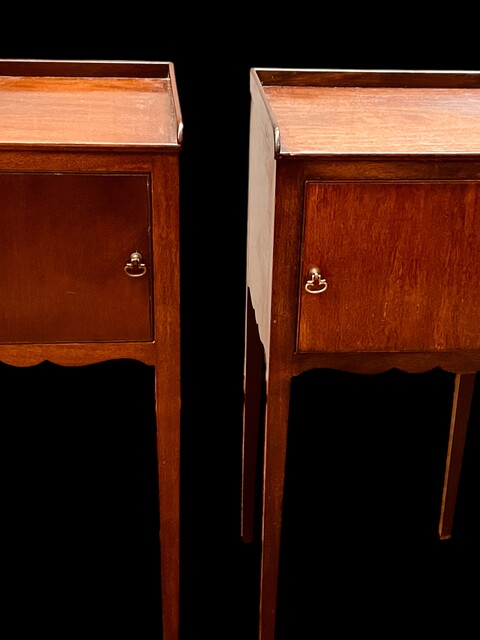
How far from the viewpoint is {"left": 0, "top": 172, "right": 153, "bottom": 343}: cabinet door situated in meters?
1.62

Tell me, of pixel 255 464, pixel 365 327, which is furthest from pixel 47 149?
pixel 255 464

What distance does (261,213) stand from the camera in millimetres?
1877

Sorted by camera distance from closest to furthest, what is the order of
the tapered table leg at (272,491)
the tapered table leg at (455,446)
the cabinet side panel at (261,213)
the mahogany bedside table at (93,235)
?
1. the mahogany bedside table at (93,235)
2. the cabinet side panel at (261,213)
3. the tapered table leg at (272,491)
4. the tapered table leg at (455,446)

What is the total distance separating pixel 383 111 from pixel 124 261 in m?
0.59

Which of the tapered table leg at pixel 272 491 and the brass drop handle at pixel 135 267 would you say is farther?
the tapered table leg at pixel 272 491

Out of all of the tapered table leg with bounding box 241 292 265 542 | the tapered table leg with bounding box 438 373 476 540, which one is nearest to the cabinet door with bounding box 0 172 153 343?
the tapered table leg with bounding box 241 292 265 542

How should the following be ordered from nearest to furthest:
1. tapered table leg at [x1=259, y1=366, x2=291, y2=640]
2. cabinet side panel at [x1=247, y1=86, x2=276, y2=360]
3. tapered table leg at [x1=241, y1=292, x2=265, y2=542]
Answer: cabinet side panel at [x1=247, y1=86, x2=276, y2=360]
tapered table leg at [x1=259, y1=366, x2=291, y2=640]
tapered table leg at [x1=241, y1=292, x2=265, y2=542]

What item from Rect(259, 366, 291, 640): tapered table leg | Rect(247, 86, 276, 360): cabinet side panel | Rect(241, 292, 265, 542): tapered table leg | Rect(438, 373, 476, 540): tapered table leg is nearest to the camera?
Rect(247, 86, 276, 360): cabinet side panel

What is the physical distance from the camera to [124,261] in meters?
1.68

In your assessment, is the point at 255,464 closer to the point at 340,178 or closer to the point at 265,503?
the point at 265,503

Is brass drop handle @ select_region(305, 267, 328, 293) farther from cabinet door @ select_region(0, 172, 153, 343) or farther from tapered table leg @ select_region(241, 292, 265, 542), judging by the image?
tapered table leg @ select_region(241, 292, 265, 542)

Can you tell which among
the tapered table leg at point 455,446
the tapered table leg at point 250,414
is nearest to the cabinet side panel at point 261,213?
the tapered table leg at point 250,414

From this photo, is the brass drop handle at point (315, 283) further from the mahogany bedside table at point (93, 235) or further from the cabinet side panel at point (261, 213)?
the mahogany bedside table at point (93, 235)

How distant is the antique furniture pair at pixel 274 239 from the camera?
1614 mm
